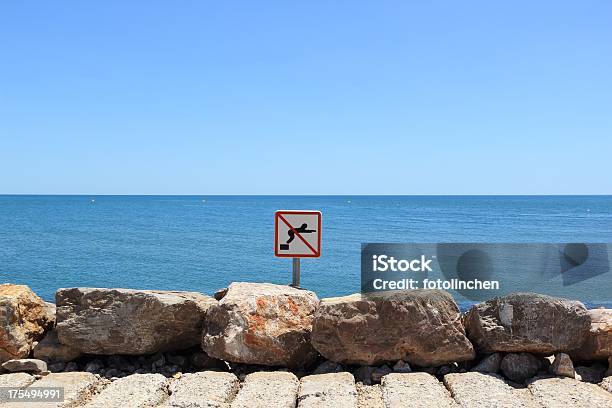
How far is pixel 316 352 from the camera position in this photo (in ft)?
21.5

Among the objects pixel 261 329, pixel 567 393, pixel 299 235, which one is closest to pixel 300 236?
pixel 299 235

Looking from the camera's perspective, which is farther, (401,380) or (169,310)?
(169,310)

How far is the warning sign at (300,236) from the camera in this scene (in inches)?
277

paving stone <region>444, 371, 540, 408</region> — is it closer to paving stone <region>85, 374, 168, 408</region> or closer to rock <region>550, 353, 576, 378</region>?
rock <region>550, 353, 576, 378</region>

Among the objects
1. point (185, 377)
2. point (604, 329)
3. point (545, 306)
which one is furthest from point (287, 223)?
point (604, 329)

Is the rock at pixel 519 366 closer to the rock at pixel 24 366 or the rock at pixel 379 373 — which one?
the rock at pixel 379 373

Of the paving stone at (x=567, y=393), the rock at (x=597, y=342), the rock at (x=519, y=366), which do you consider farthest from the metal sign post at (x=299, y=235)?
the rock at (x=597, y=342)

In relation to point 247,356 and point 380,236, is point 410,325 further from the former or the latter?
point 380,236

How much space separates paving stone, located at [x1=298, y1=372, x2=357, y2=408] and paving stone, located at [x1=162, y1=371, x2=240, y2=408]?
0.66 metres

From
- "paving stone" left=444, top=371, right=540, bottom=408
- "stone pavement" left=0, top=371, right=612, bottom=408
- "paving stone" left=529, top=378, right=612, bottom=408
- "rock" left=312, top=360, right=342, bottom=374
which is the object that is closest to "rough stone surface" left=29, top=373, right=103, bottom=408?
"stone pavement" left=0, top=371, right=612, bottom=408

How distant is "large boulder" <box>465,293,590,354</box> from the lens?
6172 mm

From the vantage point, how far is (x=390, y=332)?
6238 mm

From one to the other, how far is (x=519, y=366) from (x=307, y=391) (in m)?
2.20

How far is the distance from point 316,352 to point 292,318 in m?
0.45
